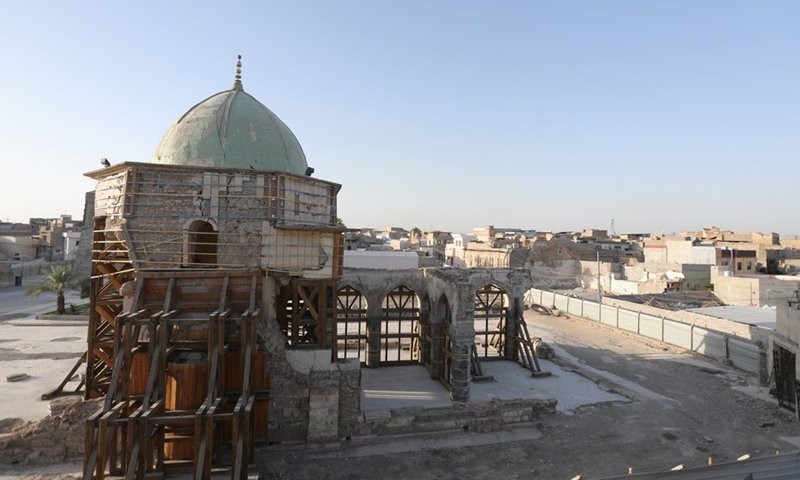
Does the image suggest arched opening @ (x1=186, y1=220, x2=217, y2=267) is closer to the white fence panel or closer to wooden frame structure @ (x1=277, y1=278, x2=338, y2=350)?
wooden frame structure @ (x1=277, y1=278, x2=338, y2=350)

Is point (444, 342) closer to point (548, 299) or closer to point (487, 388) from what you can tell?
point (487, 388)

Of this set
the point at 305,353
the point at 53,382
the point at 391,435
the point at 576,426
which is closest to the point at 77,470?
the point at 305,353

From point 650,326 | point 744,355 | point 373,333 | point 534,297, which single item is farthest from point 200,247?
point 534,297

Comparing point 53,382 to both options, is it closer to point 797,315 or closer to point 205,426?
point 205,426

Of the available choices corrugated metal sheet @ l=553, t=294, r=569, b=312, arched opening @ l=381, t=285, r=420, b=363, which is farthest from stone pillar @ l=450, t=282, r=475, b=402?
corrugated metal sheet @ l=553, t=294, r=569, b=312

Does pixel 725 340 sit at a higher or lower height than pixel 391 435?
higher

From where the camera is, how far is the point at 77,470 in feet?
34.4

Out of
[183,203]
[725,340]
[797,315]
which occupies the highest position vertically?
[183,203]

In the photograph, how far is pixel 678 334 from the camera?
930 inches

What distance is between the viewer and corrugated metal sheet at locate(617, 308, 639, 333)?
26672 mm

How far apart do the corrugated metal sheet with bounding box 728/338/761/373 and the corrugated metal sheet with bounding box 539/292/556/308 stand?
50.5 ft

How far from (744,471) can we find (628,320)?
2176 centimetres

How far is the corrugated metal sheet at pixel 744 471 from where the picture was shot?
740cm

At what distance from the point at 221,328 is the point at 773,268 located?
5477 centimetres
